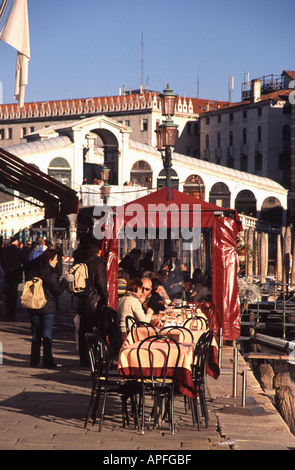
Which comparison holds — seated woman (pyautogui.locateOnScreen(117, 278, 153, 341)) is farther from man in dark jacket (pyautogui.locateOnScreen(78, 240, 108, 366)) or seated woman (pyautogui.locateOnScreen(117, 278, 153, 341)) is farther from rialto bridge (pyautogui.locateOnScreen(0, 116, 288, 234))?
rialto bridge (pyautogui.locateOnScreen(0, 116, 288, 234))

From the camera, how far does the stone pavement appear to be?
6.32 m

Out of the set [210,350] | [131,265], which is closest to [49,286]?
[210,350]

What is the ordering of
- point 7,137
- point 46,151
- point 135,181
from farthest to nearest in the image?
point 7,137, point 135,181, point 46,151

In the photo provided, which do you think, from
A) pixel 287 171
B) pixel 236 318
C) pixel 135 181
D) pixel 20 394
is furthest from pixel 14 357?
pixel 287 171

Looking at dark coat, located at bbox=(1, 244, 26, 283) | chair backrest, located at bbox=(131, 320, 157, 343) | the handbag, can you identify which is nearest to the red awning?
the handbag

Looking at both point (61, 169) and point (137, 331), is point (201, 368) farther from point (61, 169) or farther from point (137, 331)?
point (61, 169)

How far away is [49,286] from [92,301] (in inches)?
21.8

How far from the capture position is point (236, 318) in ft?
41.8

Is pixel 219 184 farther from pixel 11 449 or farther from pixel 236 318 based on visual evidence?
pixel 11 449

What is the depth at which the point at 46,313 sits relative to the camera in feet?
32.9

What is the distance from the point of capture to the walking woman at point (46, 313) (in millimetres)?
10000

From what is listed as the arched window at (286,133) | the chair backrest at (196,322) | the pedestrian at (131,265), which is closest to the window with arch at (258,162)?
the arched window at (286,133)

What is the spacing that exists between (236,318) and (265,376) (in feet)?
3.61

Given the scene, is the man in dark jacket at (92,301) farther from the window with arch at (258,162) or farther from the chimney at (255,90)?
the chimney at (255,90)
